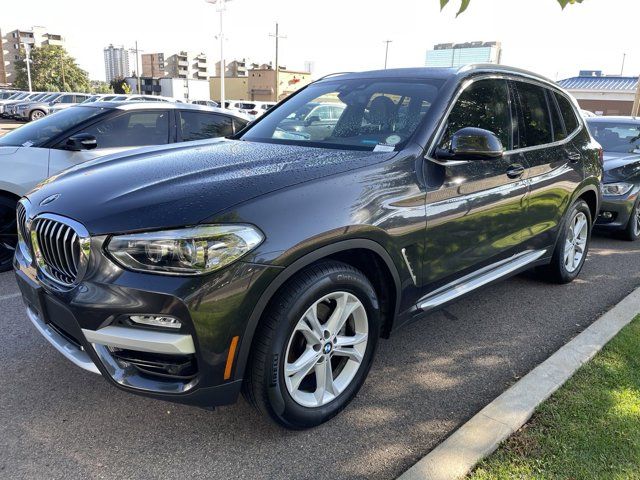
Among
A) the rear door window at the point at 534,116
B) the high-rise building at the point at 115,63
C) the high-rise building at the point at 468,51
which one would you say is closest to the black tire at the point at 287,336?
the rear door window at the point at 534,116

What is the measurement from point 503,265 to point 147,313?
8.92 ft

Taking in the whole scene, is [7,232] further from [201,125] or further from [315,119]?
[315,119]

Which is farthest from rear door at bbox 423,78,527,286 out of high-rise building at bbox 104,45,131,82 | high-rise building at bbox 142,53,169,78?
high-rise building at bbox 104,45,131,82

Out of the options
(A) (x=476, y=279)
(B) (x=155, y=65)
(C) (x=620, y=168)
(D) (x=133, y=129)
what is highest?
(B) (x=155, y=65)

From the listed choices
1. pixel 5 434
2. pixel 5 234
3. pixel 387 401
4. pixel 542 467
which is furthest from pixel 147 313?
pixel 5 234

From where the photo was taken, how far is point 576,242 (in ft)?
16.5

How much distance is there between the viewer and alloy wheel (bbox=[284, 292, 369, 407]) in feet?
8.29

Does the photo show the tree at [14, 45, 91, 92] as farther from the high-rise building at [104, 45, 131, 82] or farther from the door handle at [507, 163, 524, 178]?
the high-rise building at [104, 45, 131, 82]

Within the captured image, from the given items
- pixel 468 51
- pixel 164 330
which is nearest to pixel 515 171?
pixel 164 330

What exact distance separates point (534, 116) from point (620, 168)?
11.4ft

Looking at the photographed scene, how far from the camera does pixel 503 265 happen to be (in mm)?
3854

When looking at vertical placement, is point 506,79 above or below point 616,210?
above

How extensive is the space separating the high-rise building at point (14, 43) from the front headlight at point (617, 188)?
125 metres

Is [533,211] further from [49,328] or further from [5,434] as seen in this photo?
[5,434]
